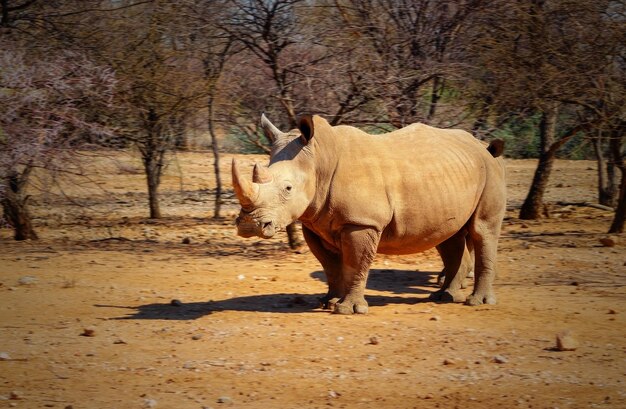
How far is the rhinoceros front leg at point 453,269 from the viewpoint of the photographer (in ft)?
31.5

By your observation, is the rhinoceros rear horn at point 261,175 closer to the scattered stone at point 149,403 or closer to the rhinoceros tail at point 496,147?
the scattered stone at point 149,403

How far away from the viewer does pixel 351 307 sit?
8.74m

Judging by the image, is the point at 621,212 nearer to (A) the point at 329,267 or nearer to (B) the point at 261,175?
(A) the point at 329,267

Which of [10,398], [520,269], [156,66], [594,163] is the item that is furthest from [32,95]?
[594,163]

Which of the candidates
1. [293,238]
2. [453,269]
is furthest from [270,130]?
[293,238]

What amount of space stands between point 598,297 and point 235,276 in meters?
4.22

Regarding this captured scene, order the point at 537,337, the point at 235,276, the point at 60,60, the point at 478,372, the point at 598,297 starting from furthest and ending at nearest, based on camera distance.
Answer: the point at 60,60 → the point at 235,276 → the point at 598,297 → the point at 537,337 → the point at 478,372

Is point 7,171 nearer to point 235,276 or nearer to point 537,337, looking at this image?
point 235,276

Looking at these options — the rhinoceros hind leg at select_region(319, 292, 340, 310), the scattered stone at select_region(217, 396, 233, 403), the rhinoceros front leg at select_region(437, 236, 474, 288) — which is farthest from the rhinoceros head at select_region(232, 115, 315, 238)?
the rhinoceros front leg at select_region(437, 236, 474, 288)

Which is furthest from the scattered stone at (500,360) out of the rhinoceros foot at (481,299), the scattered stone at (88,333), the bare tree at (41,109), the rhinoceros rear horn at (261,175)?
the bare tree at (41,109)

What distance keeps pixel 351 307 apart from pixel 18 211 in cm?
669

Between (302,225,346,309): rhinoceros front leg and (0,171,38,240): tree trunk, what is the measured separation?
562 centimetres

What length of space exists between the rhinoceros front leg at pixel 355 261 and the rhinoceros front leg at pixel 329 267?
0.27m

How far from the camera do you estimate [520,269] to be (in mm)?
11242
